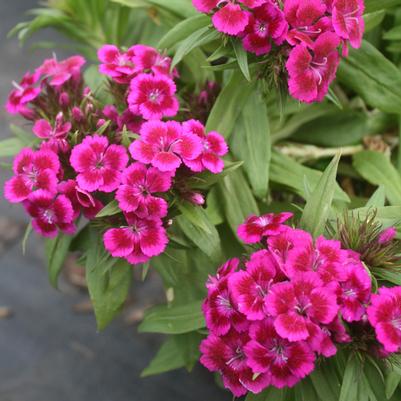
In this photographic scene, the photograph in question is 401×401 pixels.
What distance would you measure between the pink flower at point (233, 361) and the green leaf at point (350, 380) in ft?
0.49

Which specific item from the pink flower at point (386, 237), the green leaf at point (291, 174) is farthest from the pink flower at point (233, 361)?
the green leaf at point (291, 174)

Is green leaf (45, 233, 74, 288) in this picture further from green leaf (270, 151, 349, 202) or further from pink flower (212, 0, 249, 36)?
pink flower (212, 0, 249, 36)

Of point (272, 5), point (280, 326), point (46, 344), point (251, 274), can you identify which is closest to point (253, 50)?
point (272, 5)

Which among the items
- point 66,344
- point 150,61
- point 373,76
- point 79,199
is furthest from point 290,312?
point 66,344

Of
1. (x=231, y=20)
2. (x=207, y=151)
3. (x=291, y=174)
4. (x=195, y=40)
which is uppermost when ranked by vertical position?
(x=231, y=20)

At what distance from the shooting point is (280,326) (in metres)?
1.03

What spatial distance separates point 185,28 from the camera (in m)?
1.53

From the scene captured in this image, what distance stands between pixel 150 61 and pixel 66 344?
1.28 meters

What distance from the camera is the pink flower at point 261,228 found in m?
1.20

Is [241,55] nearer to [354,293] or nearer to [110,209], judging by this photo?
[110,209]

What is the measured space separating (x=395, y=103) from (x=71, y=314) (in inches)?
58.1

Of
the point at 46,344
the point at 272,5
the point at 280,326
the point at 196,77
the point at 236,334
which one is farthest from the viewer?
the point at 46,344

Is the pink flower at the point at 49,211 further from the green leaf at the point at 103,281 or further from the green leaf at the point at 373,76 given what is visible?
the green leaf at the point at 373,76

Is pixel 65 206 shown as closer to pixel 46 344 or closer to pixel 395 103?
pixel 395 103
